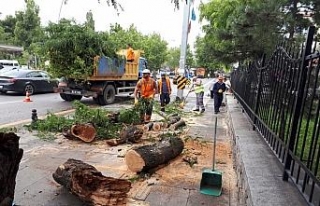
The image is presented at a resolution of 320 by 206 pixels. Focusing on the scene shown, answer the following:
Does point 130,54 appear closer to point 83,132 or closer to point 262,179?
point 83,132

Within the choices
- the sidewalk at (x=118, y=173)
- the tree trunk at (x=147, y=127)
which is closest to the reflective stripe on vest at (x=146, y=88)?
the tree trunk at (x=147, y=127)

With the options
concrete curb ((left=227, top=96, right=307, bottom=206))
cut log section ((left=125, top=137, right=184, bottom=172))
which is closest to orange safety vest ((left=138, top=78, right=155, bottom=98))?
cut log section ((left=125, top=137, right=184, bottom=172))

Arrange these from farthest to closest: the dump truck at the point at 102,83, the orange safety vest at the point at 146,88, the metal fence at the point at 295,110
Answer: the dump truck at the point at 102,83 → the orange safety vest at the point at 146,88 → the metal fence at the point at 295,110

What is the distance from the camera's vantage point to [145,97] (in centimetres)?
1024

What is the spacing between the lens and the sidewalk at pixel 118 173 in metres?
4.21

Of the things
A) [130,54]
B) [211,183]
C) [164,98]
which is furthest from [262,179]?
[130,54]

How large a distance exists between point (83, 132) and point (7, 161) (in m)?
4.24

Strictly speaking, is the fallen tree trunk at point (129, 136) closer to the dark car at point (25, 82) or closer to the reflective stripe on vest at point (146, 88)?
the reflective stripe on vest at point (146, 88)

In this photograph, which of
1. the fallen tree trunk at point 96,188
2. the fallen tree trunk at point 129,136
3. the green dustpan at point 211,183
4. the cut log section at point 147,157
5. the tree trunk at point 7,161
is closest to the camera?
the tree trunk at point 7,161

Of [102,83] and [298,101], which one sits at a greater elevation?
[298,101]

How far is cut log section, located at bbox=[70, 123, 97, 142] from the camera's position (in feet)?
23.9

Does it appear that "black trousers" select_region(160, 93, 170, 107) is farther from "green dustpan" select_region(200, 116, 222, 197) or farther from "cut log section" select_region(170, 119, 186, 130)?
"green dustpan" select_region(200, 116, 222, 197)

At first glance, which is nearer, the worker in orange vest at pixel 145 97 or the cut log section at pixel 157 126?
the cut log section at pixel 157 126

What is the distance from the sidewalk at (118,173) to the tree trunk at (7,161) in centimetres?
86
